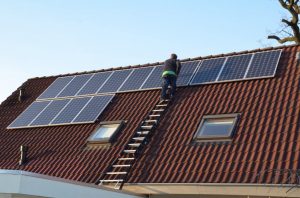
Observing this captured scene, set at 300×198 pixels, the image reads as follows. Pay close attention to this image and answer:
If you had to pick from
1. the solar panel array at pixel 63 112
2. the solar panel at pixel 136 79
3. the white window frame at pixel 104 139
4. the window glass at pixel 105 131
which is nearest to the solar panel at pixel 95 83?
the solar panel array at pixel 63 112

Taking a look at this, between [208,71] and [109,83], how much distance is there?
3.94 metres

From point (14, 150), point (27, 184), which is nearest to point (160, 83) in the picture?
point (14, 150)

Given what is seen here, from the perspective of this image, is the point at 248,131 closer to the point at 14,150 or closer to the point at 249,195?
the point at 249,195

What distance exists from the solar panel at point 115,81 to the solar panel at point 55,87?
7.36 feet

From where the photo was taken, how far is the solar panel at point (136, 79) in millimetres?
16906

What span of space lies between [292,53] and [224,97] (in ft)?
9.41

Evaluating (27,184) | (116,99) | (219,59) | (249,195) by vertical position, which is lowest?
(27,184)

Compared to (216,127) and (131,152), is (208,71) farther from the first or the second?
(131,152)

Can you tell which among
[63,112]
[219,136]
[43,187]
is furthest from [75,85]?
[43,187]

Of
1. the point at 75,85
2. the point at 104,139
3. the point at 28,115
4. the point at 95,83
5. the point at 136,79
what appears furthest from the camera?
the point at 75,85

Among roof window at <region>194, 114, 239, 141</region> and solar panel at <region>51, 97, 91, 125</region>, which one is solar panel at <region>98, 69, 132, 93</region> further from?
roof window at <region>194, 114, 239, 141</region>

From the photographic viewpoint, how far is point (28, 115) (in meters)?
18.0

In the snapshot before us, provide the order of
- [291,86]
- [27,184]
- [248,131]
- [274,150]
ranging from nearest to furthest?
[27,184] → [274,150] → [248,131] → [291,86]

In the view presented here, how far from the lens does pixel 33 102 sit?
18.9m
